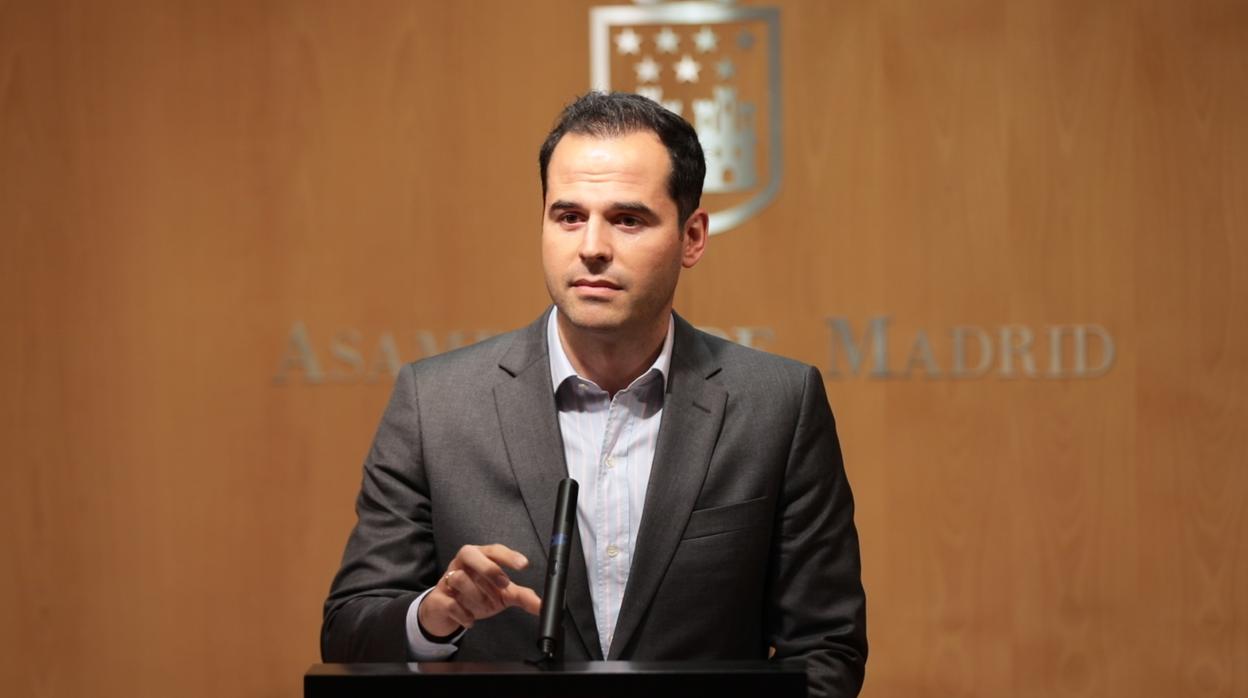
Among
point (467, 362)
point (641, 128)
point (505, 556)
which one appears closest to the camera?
point (505, 556)

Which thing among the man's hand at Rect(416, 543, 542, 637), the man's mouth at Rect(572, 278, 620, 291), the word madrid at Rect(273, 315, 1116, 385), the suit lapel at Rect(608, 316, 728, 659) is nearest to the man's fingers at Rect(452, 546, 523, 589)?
the man's hand at Rect(416, 543, 542, 637)

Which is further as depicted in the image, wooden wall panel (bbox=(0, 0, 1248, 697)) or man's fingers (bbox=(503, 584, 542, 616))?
wooden wall panel (bbox=(0, 0, 1248, 697))

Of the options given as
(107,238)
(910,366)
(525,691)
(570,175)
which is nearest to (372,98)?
(107,238)

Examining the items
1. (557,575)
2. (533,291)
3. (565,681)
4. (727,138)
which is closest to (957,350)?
(727,138)

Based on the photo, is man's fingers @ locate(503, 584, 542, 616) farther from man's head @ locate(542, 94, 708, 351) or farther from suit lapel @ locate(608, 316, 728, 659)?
man's head @ locate(542, 94, 708, 351)

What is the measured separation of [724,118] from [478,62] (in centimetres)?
71

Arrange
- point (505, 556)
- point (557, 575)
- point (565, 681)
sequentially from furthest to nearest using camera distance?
point (505, 556) < point (557, 575) < point (565, 681)

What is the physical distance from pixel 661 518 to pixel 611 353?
278 mm

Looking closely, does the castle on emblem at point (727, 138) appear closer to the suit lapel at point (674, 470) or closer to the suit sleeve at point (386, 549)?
the suit lapel at point (674, 470)

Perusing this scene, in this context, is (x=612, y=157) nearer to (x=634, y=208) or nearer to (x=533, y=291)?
(x=634, y=208)

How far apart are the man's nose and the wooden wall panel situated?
1763mm

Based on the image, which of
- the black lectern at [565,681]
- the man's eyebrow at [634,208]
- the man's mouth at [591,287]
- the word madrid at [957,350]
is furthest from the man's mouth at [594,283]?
the word madrid at [957,350]

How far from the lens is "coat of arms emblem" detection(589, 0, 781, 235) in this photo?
147 inches

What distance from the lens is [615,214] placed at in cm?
205
